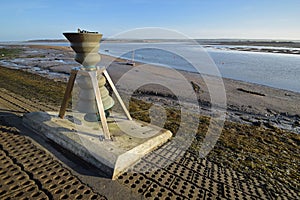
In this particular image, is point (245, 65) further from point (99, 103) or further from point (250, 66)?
point (99, 103)

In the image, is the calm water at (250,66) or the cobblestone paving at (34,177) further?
the calm water at (250,66)

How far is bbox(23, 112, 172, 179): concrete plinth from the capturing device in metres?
3.49

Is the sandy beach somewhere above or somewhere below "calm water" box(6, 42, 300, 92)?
below

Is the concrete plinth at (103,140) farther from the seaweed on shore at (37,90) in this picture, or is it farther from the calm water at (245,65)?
the seaweed on shore at (37,90)

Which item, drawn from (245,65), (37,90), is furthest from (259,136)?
(245,65)

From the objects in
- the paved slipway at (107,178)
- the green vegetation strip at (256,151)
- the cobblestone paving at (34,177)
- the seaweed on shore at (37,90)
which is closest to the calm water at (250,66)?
the green vegetation strip at (256,151)

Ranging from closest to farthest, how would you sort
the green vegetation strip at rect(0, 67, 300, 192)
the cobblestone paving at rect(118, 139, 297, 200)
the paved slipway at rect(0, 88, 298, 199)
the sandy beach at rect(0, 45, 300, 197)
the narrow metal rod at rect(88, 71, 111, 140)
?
the paved slipway at rect(0, 88, 298, 199), the cobblestone paving at rect(118, 139, 297, 200), the narrow metal rod at rect(88, 71, 111, 140), the green vegetation strip at rect(0, 67, 300, 192), the sandy beach at rect(0, 45, 300, 197)

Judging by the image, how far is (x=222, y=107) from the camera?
11547 millimetres

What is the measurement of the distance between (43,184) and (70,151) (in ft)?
3.10

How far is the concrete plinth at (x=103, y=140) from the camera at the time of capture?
137 inches

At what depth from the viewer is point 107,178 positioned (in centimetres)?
324

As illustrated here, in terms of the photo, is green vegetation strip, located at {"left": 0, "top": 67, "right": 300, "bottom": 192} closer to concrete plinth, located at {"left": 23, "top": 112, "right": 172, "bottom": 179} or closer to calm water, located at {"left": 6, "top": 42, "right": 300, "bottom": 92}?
concrete plinth, located at {"left": 23, "top": 112, "right": 172, "bottom": 179}

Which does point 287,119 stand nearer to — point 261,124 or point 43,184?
point 261,124

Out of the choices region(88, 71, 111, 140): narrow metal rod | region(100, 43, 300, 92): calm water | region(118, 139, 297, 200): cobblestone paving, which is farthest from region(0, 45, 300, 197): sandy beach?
region(100, 43, 300, 92): calm water
